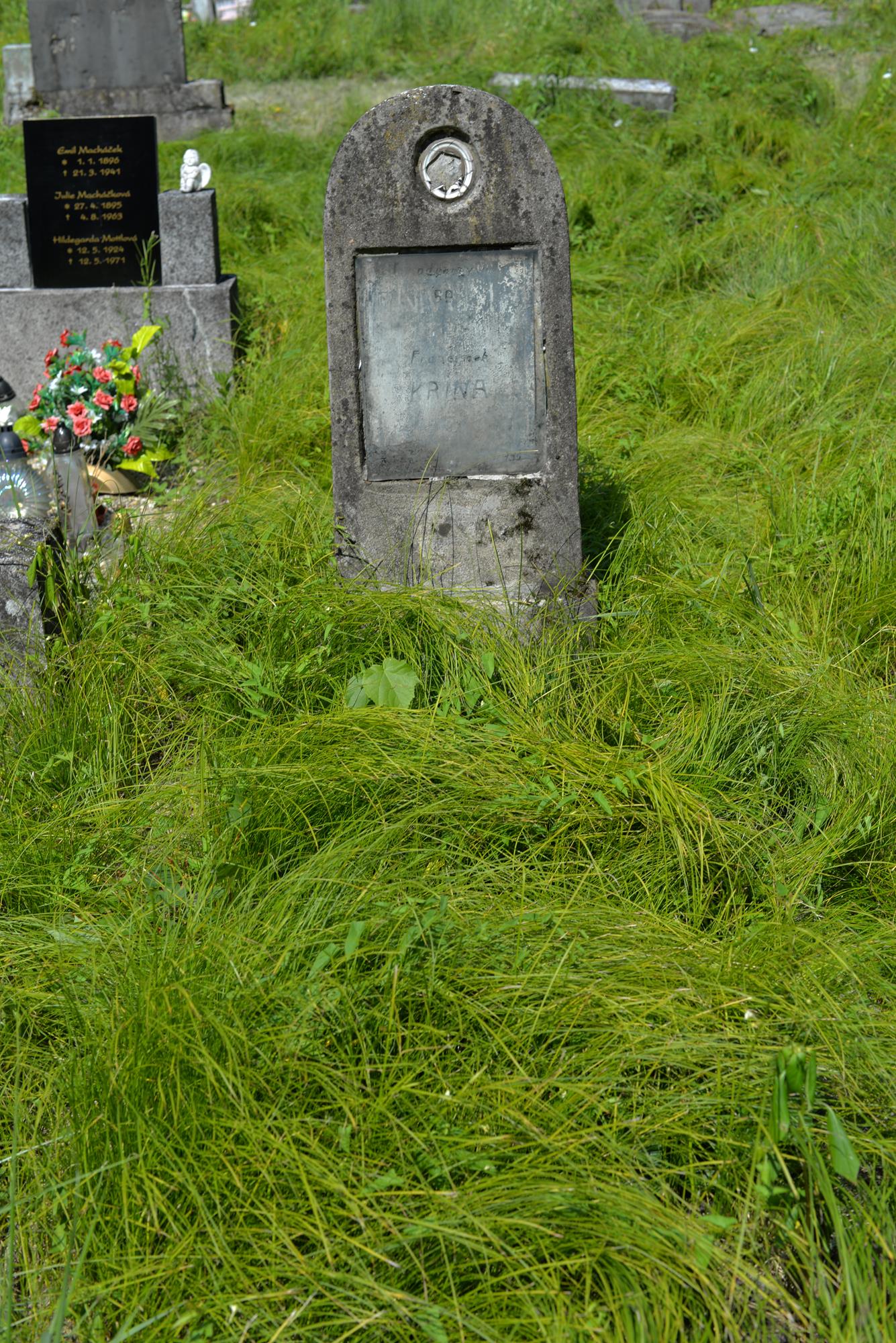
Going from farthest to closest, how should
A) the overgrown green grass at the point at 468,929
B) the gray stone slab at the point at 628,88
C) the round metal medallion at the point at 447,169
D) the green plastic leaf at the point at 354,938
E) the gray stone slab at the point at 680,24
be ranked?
the gray stone slab at the point at 680,24
the gray stone slab at the point at 628,88
the round metal medallion at the point at 447,169
the green plastic leaf at the point at 354,938
the overgrown green grass at the point at 468,929

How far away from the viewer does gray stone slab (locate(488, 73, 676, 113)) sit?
7238 mm

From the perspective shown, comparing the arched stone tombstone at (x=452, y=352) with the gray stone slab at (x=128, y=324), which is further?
the gray stone slab at (x=128, y=324)

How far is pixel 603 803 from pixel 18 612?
152 centimetres

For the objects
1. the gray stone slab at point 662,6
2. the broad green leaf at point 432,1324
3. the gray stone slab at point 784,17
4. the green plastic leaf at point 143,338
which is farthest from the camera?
the gray stone slab at point 662,6

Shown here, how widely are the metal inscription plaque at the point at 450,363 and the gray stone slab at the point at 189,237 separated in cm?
251

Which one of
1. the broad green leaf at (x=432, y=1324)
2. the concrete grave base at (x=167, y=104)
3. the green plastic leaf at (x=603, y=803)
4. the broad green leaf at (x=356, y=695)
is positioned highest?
the concrete grave base at (x=167, y=104)

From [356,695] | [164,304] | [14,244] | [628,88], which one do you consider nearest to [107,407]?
[164,304]

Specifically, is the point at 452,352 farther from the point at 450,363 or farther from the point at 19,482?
the point at 19,482

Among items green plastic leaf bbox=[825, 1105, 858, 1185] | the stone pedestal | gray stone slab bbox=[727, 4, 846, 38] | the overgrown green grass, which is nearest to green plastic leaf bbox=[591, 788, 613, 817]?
the overgrown green grass

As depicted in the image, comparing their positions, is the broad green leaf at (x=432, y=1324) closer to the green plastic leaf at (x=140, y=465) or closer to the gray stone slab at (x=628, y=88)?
the green plastic leaf at (x=140, y=465)

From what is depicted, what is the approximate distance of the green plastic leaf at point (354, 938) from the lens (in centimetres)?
183

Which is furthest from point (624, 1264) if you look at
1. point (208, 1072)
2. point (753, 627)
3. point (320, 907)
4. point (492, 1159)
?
point (753, 627)

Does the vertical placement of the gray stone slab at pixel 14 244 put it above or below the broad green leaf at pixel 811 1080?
above

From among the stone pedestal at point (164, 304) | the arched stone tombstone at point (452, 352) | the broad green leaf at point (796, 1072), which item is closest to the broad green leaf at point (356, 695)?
the arched stone tombstone at point (452, 352)
